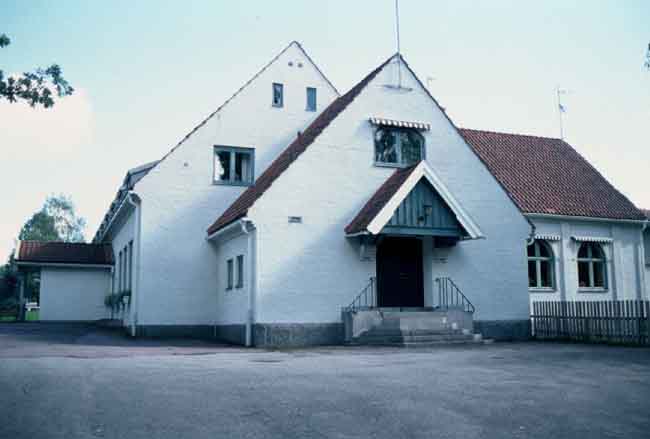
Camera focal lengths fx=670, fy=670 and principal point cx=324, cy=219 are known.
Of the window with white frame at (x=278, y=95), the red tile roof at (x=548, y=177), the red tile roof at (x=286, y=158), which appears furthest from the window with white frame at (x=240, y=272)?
the red tile roof at (x=548, y=177)

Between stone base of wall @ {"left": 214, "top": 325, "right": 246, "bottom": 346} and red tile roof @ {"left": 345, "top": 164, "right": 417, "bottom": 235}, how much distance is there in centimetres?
438

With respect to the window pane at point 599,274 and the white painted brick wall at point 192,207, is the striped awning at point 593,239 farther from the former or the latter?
the white painted brick wall at point 192,207

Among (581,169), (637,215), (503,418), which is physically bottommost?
(503,418)

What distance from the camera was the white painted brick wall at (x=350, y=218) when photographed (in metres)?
19.4

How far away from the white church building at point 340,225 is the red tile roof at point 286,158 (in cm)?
12

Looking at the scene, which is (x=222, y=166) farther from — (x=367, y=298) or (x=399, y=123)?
(x=367, y=298)

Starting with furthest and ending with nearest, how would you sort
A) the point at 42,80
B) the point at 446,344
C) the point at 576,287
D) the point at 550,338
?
the point at 576,287 < the point at 550,338 < the point at 446,344 < the point at 42,80

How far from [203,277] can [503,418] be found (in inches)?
666

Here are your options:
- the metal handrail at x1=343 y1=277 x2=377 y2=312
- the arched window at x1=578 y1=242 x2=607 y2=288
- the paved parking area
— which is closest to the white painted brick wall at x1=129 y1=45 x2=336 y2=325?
the metal handrail at x1=343 y1=277 x2=377 y2=312

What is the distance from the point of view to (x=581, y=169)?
1193 inches

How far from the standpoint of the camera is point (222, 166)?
79.0ft

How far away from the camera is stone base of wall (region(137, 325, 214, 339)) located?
2228 cm

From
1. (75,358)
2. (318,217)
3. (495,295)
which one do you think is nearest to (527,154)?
(495,295)

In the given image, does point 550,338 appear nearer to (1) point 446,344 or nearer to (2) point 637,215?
(1) point 446,344
